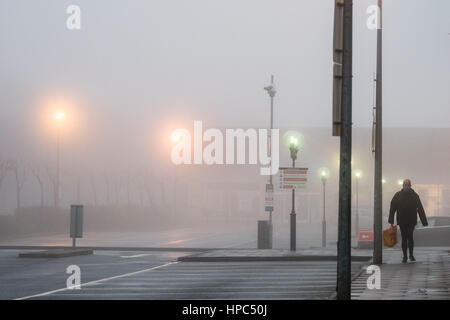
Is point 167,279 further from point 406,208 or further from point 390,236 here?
point 406,208

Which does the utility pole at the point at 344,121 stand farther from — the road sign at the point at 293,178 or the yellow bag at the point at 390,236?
the road sign at the point at 293,178

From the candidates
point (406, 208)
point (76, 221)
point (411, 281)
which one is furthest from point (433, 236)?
point (411, 281)

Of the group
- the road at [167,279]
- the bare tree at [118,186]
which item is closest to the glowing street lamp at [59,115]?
the road at [167,279]

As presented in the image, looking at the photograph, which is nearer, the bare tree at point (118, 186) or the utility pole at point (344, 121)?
the utility pole at point (344, 121)

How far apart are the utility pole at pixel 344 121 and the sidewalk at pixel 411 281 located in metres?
2.32

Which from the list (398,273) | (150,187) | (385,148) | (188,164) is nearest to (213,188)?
(188,164)

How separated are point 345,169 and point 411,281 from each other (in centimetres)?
606

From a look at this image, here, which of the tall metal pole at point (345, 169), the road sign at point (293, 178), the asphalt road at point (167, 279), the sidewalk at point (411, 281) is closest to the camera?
the tall metal pole at point (345, 169)

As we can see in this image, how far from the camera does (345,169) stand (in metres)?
11.4

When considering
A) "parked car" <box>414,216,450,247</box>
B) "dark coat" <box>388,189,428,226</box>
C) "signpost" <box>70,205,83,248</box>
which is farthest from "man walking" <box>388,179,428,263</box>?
"parked car" <box>414,216,450,247</box>

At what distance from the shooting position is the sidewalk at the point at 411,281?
14234mm

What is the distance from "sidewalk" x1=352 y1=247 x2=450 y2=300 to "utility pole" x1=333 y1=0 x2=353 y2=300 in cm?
232

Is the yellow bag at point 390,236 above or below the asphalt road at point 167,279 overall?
above

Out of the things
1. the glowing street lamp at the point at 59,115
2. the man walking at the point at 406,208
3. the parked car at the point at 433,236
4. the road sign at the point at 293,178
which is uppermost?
the glowing street lamp at the point at 59,115
